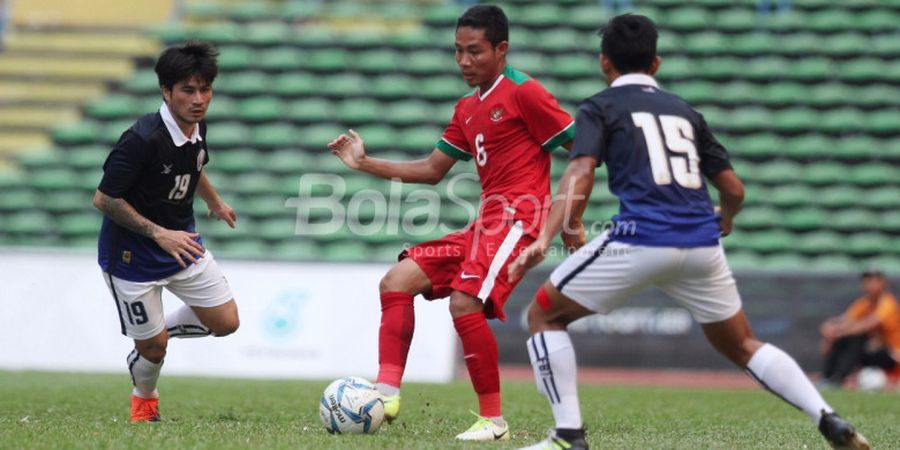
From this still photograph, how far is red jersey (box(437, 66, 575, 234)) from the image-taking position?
6.26 m

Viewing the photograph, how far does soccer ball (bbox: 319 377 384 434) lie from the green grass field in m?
0.13

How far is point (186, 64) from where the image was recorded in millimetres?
6441

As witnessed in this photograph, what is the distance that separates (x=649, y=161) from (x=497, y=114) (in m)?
1.59

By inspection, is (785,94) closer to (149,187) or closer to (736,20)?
(736,20)

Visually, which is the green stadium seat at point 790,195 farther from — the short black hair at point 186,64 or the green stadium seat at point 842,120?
the short black hair at point 186,64

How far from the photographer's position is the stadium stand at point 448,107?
16203mm

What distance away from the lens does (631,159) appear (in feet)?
16.3

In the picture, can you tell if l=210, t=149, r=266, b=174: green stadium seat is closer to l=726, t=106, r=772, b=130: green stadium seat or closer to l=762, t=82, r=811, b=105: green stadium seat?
l=726, t=106, r=772, b=130: green stadium seat

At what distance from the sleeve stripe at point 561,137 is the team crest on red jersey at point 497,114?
285mm

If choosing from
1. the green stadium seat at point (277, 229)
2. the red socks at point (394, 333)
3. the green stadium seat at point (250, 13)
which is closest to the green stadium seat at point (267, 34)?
the green stadium seat at point (250, 13)

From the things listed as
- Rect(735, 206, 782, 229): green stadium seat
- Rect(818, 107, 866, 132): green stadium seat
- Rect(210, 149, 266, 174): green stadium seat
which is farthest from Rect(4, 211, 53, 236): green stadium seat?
Rect(818, 107, 866, 132): green stadium seat

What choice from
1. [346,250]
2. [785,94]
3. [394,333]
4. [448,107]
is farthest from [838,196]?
[394,333]

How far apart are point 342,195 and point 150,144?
9.88 m

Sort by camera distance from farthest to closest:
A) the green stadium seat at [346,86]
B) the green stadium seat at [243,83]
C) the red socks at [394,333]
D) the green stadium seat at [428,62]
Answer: the green stadium seat at [243,83] → the green stadium seat at [428,62] → the green stadium seat at [346,86] → the red socks at [394,333]
